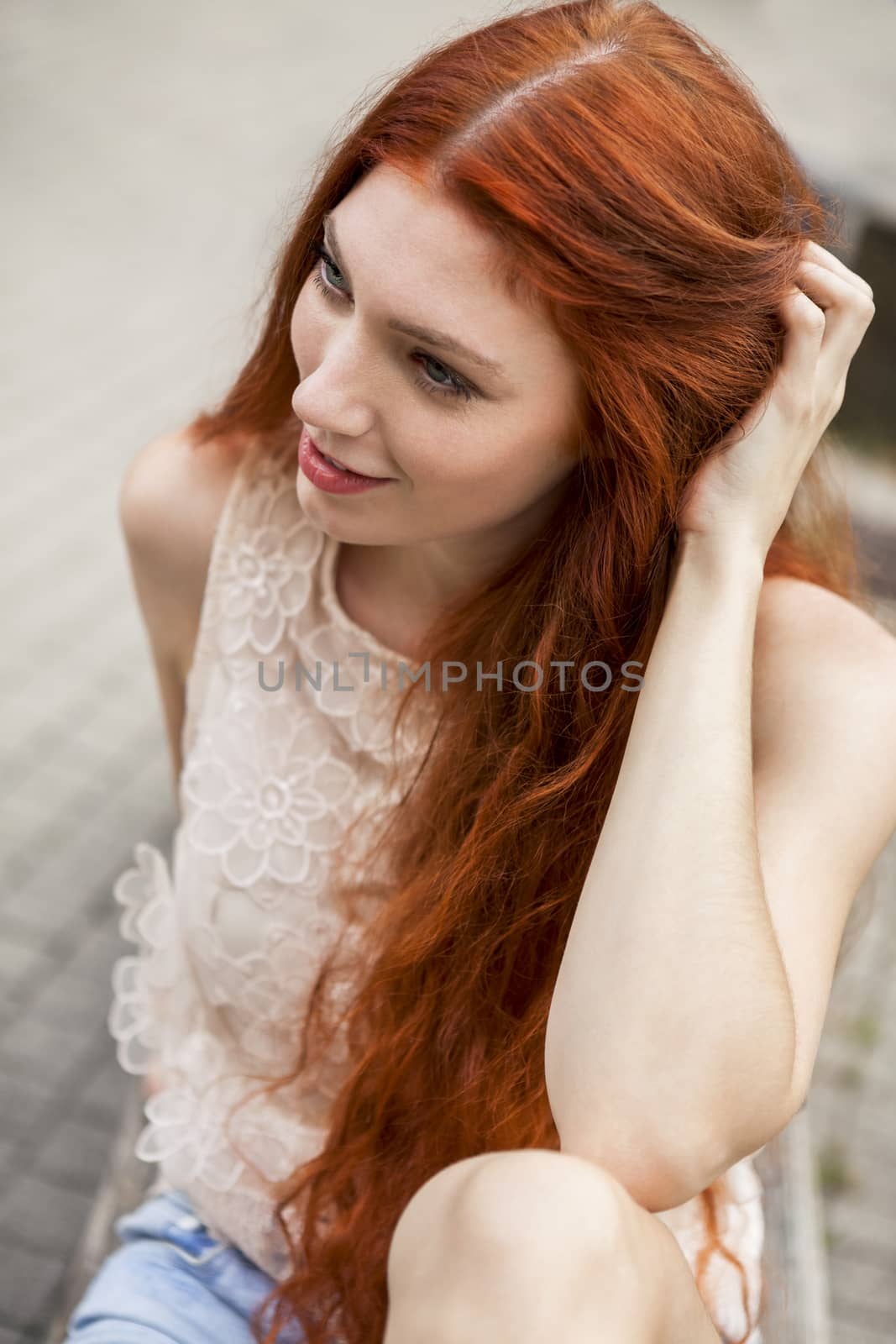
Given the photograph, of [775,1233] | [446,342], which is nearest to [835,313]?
[446,342]

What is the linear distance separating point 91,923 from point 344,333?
7.66 ft

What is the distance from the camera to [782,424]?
166 centimetres

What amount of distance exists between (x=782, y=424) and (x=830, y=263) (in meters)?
0.22

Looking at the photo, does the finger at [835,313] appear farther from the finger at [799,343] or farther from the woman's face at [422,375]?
the woman's face at [422,375]

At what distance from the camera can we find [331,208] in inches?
66.0

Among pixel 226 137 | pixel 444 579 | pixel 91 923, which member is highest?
pixel 444 579

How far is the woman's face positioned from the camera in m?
1.47

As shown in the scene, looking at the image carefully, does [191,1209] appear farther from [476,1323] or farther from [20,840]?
[20,840]

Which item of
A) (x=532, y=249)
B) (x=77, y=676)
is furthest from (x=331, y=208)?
(x=77, y=676)

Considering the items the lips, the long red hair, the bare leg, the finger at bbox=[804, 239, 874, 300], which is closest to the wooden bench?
the long red hair

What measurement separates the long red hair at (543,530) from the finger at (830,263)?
0.16ft

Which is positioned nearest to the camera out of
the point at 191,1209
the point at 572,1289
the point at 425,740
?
the point at 572,1289

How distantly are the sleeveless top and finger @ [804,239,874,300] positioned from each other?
78 cm

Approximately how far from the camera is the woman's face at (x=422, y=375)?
4.82ft
